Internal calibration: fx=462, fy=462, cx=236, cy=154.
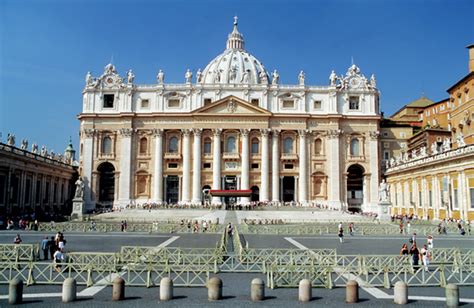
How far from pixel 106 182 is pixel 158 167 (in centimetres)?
1020

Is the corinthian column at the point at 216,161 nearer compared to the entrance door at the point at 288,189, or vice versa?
the corinthian column at the point at 216,161

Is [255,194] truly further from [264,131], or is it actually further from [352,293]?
[352,293]

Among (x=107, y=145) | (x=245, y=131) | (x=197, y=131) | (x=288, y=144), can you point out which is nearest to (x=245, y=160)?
(x=245, y=131)

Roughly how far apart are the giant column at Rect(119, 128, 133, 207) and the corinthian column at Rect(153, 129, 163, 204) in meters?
4.15

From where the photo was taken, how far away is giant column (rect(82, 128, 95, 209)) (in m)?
72.4

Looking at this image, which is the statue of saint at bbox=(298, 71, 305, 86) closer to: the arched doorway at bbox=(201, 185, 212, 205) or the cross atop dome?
the arched doorway at bbox=(201, 185, 212, 205)

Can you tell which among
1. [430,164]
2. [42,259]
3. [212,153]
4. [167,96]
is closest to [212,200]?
[212,153]

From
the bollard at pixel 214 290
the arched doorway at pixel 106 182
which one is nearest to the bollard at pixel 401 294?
the bollard at pixel 214 290

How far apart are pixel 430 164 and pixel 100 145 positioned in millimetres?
49468

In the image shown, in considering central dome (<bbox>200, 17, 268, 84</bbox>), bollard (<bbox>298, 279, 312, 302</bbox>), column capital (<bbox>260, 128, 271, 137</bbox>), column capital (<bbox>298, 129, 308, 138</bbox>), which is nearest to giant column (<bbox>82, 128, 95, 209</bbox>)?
column capital (<bbox>260, 128, 271, 137</bbox>)

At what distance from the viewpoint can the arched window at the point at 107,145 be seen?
7494cm

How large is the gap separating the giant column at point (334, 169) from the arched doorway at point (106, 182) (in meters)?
35.0

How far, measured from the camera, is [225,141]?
243 feet

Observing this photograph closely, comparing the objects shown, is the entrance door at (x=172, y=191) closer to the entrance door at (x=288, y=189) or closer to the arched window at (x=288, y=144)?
the entrance door at (x=288, y=189)
